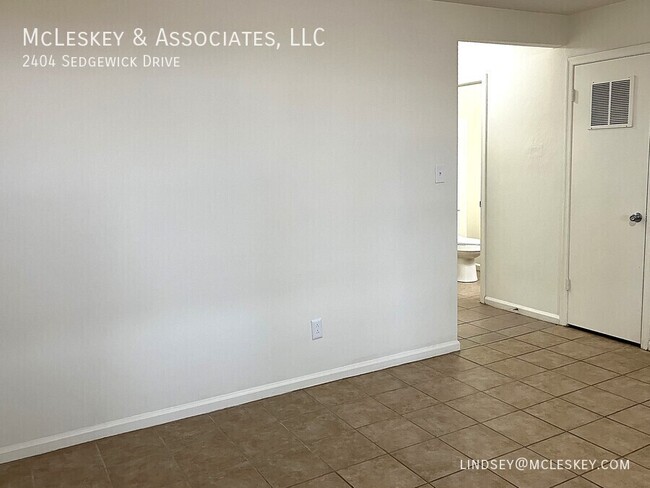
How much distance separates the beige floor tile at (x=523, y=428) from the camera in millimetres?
3086

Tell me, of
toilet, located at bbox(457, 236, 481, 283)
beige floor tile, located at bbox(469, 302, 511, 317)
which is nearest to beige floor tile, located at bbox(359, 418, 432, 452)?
beige floor tile, located at bbox(469, 302, 511, 317)

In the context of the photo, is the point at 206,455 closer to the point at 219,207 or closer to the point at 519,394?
the point at 219,207

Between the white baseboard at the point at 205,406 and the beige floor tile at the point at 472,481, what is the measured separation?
1241 mm

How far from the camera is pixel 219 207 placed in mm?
3387

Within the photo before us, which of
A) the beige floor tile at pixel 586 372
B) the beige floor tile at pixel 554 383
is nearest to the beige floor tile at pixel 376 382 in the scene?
the beige floor tile at pixel 554 383

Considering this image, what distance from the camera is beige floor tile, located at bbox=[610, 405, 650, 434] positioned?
3180 mm

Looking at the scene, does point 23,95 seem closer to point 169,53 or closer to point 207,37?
point 169,53

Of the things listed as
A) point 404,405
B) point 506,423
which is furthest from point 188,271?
point 506,423

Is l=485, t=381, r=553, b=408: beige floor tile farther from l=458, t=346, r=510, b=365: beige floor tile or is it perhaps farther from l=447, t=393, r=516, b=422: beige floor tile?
l=458, t=346, r=510, b=365: beige floor tile

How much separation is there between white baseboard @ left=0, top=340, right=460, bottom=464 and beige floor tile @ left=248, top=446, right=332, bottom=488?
0.63 m

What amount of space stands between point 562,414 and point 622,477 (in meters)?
0.64

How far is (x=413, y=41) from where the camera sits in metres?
3.95

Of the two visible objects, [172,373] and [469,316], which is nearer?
[172,373]

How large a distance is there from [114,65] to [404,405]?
7.61 ft
